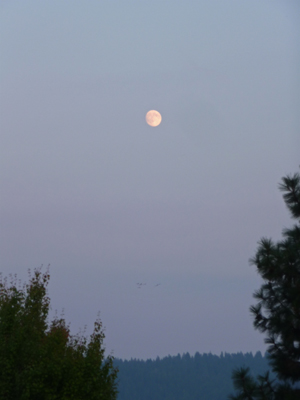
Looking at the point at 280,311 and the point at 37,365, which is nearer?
the point at 280,311

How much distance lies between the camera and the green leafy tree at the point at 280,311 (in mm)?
20719

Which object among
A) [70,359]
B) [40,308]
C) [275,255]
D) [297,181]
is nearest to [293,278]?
[275,255]

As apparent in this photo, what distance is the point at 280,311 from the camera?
70.8 ft

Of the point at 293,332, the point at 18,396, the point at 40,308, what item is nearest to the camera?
the point at 293,332

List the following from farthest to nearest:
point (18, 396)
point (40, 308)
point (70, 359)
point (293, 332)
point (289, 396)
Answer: point (40, 308) < point (70, 359) < point (18, 396) < point (293, 332) < point (289, 396)

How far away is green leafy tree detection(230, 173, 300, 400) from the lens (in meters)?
20.7

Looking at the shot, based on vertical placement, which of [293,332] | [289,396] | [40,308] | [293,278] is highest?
[40,308]

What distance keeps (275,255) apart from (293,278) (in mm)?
1192

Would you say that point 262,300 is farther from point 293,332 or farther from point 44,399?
point 44,399

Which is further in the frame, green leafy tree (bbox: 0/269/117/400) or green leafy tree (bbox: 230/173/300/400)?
green leafy tree (bbox: 0/269/117/400)

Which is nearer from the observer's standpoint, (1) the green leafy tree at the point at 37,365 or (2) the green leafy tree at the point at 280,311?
(2) the green leafy tree at the point at 280,311

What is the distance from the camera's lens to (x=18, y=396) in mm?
26906

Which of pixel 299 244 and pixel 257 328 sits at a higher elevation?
pixel 299 244

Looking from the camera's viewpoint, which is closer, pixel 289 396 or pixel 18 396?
pixel 289 396
